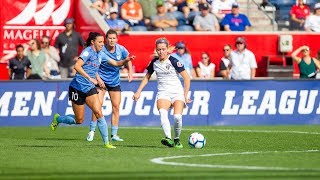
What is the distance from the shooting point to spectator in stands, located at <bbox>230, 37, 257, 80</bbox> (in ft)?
95.3

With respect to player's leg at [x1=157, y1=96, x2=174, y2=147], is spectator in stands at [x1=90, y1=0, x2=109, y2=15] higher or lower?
lower

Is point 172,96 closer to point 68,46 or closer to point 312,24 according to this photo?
point 68,46

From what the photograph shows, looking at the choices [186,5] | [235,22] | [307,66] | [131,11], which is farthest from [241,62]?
[131,11]

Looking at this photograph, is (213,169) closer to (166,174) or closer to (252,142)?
(166,174)

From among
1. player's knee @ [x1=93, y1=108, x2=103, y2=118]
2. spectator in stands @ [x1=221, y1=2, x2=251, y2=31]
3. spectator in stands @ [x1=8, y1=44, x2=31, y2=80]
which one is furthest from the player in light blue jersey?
spectator in stands @ [x1=221, y1=2, x2=251, y2=31]

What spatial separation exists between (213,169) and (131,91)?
13.4 meters

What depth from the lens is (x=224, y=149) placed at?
714 inches

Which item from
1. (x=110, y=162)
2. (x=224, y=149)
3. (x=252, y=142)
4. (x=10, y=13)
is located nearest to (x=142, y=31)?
(x=10, y=13)

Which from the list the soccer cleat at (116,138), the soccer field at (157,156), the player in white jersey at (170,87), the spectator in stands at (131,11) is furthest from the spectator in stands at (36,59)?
the player in white jersey at (170,87)

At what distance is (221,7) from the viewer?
105 ft

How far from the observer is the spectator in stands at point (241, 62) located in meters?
29.0

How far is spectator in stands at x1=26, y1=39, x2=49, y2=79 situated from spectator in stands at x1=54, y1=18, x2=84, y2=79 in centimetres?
72

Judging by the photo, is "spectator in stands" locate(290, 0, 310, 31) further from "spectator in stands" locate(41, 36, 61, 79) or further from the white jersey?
the white jersey

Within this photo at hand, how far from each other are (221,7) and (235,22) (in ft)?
2.14
